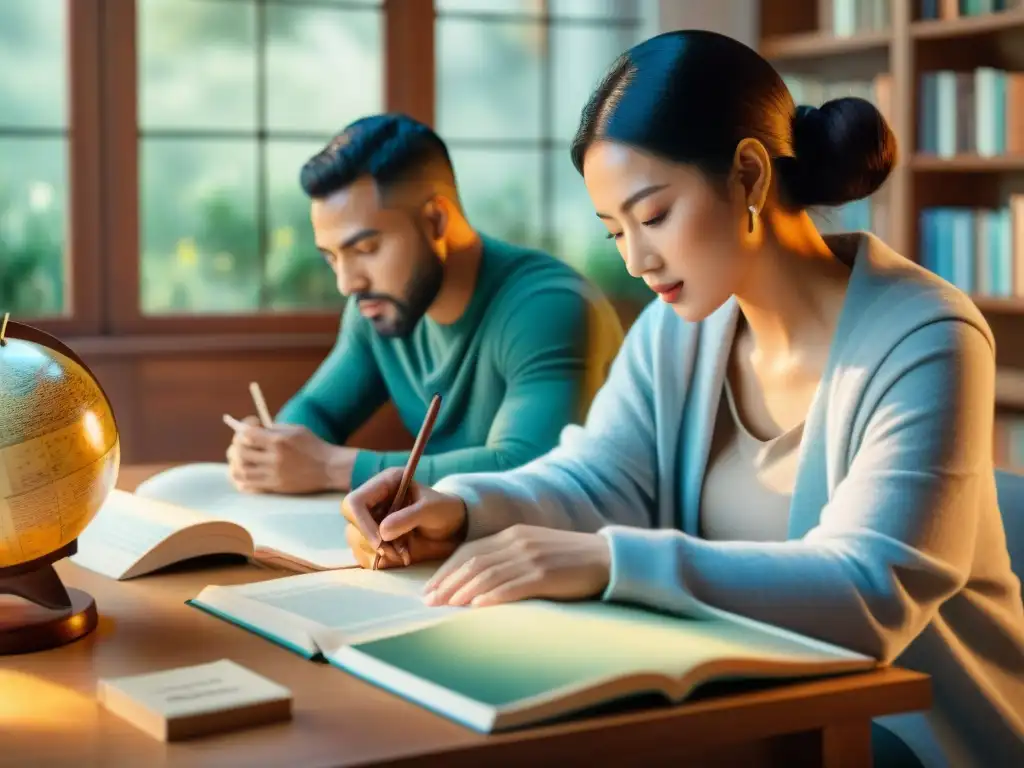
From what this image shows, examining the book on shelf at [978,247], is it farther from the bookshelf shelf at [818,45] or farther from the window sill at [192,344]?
the window sill at [192,344]

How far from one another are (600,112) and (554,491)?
1.35 ft

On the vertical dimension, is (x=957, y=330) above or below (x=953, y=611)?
above

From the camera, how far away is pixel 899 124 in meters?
3.97

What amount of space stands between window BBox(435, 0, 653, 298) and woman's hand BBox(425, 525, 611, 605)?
311 cm

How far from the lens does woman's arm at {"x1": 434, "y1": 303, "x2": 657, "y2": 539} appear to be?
153 centimetres

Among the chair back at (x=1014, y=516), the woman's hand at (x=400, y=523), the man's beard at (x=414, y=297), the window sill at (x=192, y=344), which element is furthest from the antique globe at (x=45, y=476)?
the window sill at (x=192, y=344)

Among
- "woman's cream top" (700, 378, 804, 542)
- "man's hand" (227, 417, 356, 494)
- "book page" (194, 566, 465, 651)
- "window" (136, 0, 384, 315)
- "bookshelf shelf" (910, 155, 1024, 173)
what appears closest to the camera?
"book page" (194, 566, 465, 651)

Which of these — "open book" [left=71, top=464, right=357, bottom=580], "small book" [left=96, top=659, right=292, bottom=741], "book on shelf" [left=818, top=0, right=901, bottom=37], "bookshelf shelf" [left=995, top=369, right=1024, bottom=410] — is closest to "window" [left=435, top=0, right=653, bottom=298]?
"book on shelf" [left=818, top=0, right=901, bottom=37]

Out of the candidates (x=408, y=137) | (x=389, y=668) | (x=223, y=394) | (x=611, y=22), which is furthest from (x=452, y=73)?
(x=389, y=668)

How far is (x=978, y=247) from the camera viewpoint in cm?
388

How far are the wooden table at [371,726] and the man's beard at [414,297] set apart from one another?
112 centimetres

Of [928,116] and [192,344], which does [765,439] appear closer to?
[192,344]

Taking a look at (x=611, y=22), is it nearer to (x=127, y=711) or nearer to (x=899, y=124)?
(x=899, y=124)

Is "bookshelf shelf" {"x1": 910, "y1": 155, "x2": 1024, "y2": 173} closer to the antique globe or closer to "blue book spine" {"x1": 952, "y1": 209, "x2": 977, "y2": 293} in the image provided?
"blue book spine" {"x1": 952, "y1": 209, "x2": 977, "y2": 293}
